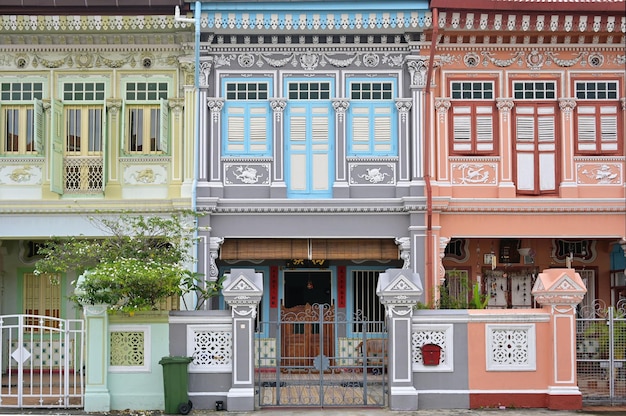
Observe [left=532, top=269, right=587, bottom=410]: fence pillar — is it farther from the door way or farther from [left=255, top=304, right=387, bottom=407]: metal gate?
the door way

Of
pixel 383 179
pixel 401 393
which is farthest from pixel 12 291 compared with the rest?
pixel 401 393

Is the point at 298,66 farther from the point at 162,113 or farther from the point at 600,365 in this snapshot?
the point at 600,365

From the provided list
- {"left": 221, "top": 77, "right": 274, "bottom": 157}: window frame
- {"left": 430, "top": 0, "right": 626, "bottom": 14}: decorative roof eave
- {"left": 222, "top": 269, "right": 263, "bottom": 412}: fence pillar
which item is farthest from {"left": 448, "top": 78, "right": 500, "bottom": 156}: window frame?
{"left": 222, "top": 269, "right": 263, "bottom": 412}: fence pillar

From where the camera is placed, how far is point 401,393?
46.9 ft

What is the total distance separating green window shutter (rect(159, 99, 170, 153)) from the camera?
18.4 metres

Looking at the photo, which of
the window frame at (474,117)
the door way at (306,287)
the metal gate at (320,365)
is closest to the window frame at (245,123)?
the door way at (306,287)

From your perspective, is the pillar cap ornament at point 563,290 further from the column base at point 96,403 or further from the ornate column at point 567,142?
the column base at point 96,403

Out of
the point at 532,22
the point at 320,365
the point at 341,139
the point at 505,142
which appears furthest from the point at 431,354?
the point at 532,22

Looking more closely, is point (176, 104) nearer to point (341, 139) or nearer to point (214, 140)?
point (214, 140)

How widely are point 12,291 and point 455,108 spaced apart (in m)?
10.5

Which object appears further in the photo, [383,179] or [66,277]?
[66,277]

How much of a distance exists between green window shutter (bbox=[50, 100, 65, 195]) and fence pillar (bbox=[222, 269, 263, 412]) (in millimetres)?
5527

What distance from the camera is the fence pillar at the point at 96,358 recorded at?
14062 mm

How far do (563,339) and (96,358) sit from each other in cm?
737
